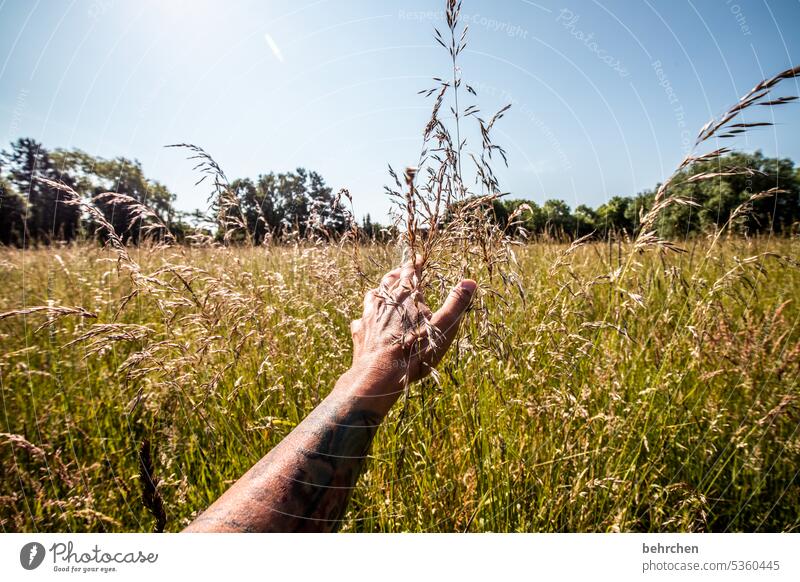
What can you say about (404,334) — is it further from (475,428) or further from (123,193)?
(123,193)

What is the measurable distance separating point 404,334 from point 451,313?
196 millimetres

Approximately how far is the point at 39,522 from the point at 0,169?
199 cm

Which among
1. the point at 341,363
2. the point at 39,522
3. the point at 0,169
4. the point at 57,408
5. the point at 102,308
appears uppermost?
the point at 0,169

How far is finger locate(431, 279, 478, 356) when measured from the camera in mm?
1225

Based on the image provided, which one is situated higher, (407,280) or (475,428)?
(407,280)

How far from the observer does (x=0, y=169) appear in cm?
195

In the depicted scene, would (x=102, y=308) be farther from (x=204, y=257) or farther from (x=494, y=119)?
(x=494, y=119)

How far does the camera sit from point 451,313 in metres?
1.25

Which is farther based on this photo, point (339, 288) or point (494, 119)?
point (339, 288)

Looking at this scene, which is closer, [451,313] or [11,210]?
[451,313]

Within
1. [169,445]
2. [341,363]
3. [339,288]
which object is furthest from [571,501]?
[169,445]

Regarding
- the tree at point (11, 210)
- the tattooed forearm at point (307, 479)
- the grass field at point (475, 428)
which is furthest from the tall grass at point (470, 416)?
the tree at point (11, 210)
